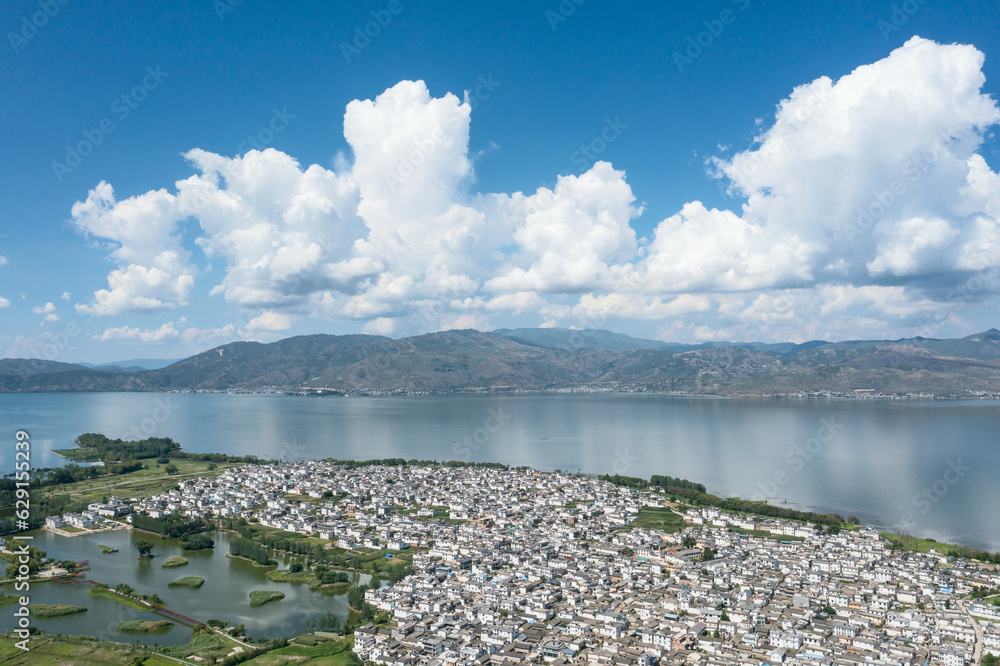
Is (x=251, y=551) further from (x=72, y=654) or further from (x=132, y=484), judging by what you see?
(x=132, y=484)

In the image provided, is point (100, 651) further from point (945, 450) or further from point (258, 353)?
point (258, 353)

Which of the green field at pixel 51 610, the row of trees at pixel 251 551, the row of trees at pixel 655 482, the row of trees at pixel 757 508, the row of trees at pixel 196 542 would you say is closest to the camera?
the green field at pixel 51 610

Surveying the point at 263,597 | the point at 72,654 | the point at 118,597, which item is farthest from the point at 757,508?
the point at 72,654

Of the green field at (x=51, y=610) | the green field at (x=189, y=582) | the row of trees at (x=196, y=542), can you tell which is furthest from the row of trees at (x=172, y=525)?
the green field at (x=51, y=610)

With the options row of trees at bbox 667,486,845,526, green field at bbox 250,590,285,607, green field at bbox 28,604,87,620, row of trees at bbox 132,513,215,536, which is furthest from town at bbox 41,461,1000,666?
green field at bbox 28,604,87,620

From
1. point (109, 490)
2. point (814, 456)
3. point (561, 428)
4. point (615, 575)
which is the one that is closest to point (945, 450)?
point (814, 456)

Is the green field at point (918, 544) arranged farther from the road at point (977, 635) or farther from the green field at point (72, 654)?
the green field at point (72, 654)

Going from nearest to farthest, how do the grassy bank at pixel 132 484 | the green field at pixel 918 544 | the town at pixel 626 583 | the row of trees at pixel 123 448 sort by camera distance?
the town at pixel 626 583, the green field at pixel 918 544, the grassy bank at pixel 132 484, the row of trees at pixel 123 448
